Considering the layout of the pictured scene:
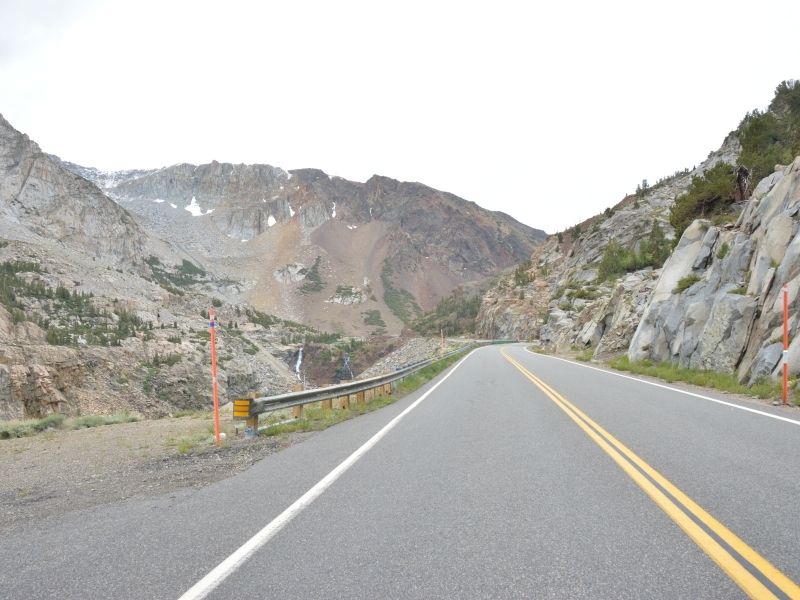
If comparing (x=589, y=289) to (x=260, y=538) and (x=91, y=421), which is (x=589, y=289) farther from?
(x=260, y=538)

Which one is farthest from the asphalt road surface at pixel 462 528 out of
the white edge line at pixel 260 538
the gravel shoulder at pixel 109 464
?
the gravel shoulder at pixel 109 464

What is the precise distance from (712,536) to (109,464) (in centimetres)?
777

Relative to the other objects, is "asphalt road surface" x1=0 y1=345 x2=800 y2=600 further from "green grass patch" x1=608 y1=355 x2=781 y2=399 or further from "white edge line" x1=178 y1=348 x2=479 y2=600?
"green grass patch" x1=608 y1=355 x2=781 y2=399

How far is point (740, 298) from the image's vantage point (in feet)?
49.2

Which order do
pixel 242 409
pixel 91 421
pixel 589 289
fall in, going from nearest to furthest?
pixel 242 409 → pixel 91 421 → pixel 589 289

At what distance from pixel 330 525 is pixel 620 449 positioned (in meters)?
4.18

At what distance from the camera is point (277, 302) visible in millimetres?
190000

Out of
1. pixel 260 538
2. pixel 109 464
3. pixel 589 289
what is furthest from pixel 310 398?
pixel 589 289

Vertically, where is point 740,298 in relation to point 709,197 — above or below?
below

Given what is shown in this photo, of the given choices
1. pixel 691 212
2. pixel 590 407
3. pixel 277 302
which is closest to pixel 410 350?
pixel 691 212

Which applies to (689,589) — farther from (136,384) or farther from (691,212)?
(136,384)

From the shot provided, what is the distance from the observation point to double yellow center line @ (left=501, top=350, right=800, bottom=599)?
9.07ft

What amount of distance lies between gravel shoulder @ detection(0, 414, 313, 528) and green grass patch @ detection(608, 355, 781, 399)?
412 inches

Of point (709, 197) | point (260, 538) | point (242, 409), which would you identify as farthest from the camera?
point (709, 197)
